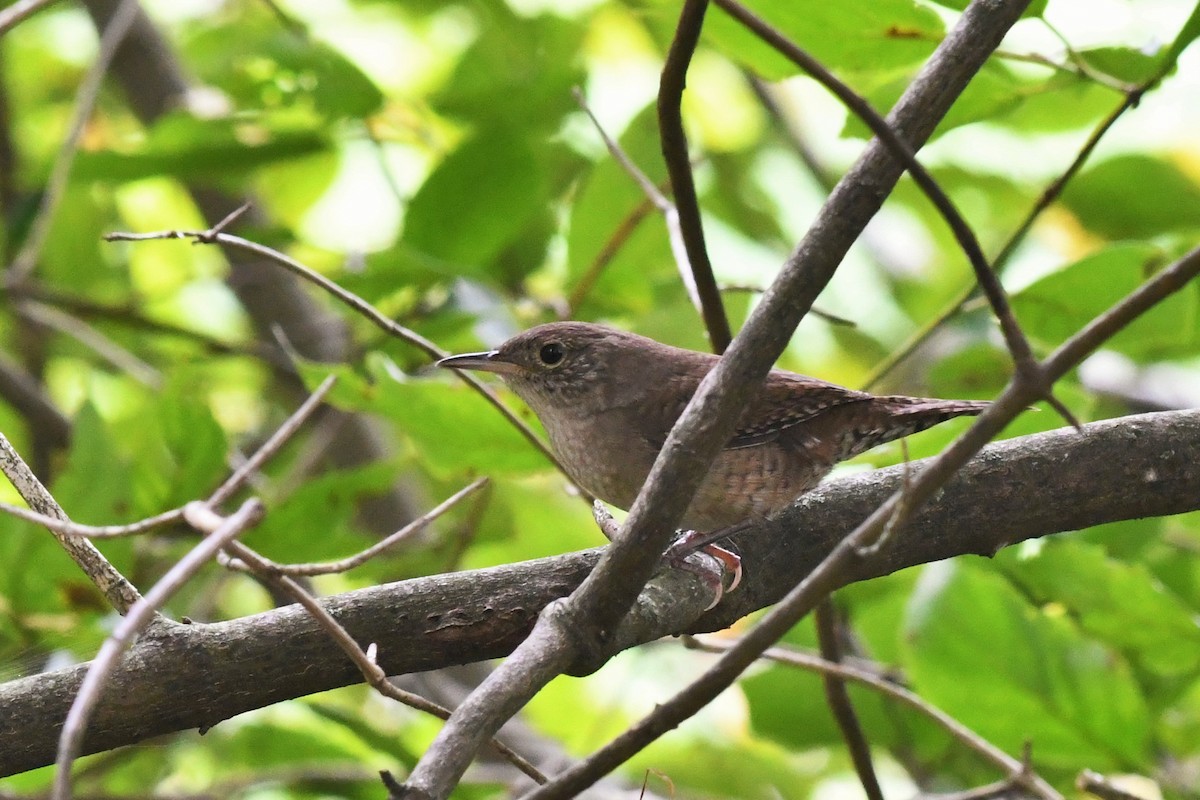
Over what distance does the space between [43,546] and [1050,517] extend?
2.00 metres

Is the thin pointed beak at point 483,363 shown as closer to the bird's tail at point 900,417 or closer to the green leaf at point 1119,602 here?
the bird's tail at point 900,417

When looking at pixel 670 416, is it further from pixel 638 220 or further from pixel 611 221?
pixel 611 221

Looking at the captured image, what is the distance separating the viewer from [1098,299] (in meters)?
2.66

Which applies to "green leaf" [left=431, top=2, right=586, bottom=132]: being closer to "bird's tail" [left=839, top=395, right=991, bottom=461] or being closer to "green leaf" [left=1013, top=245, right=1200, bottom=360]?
"bird's tail" [left=839, top=395, right=991, bottom=461]

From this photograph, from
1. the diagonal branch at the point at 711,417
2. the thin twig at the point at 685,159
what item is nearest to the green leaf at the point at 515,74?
the thin twig at the point at 685,159

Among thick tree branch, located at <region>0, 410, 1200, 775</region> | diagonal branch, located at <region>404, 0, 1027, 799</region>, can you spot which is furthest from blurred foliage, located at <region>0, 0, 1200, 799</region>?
diagonal branch, located at <region>404, 0, 1027, 799</region>

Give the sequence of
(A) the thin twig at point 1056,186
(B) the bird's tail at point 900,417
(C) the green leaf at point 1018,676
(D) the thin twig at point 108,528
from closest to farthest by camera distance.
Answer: (D) the thin twig at point 108,528 → (A) the thin twig at point 1056,186 → (B) the bird's tail at point 900,417 → (C) the green leaf at point 1018,676

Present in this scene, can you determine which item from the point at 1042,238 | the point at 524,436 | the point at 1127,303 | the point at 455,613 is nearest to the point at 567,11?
the point at 1042,238

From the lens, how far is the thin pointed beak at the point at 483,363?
2670 millimetres

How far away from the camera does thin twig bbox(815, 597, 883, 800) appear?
97.7 inches

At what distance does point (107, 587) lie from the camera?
165 centimetres

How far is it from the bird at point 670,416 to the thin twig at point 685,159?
21 cm

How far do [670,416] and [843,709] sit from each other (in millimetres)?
718

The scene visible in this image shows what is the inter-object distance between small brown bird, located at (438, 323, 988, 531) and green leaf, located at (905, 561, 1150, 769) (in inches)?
15.4
